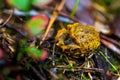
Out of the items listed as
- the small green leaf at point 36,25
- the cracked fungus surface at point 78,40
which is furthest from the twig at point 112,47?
the small green leaf at point 36,25

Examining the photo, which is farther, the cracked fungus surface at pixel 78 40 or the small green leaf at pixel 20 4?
the cracked fungus surface at pixel 78 40

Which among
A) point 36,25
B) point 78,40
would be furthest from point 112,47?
point 36,25

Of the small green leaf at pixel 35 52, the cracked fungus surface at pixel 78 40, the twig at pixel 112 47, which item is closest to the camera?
the small green leaf at pixel 35 52

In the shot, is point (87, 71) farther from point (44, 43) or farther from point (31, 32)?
point (31, 32)

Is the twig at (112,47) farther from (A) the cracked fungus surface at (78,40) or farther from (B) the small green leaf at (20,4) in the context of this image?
(B) the small green leaf at (20,4)

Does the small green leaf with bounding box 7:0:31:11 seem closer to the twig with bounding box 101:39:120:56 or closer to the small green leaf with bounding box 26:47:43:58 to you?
the small green leaf with bounding box 26:47:43:58

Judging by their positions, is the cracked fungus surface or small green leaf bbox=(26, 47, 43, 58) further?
the cracked fungus surface

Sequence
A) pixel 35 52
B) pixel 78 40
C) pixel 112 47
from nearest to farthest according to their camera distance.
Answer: pixel 35 52 → pixel 78 40 → pixel 112 47

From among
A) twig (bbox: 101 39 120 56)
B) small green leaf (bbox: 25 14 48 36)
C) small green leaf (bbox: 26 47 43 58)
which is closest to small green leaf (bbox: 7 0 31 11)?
small green leaf (bbox: 25 14 48 36)

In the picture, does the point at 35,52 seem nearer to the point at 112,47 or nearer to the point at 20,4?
the point at 20,4
